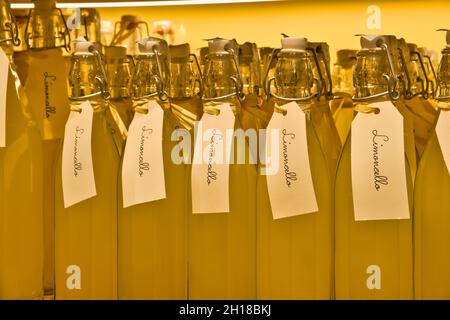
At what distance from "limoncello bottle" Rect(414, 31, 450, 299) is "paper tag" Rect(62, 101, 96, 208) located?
44 cm

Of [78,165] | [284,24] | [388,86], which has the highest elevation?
[284,24]

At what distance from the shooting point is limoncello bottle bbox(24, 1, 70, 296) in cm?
109

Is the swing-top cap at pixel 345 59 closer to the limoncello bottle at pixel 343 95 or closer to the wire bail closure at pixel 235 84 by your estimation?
the limoncello bottle at pixel 343 95

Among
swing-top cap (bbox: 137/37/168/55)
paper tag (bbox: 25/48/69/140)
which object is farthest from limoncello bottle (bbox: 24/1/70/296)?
swing-top cap (bbox: 137/37/168/55)

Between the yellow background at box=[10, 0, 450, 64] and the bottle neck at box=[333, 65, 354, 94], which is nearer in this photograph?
the bottle neck at box=[333, 65, 354, 94]

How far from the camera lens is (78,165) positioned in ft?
3.20

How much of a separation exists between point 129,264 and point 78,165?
15 centimetres

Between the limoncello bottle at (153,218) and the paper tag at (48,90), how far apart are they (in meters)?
0.19

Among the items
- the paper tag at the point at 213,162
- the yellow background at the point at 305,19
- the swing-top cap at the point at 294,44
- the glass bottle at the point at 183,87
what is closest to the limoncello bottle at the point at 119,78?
the glass bottle at the point at 183,87

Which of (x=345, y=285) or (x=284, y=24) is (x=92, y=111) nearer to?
(x=345, y=285)

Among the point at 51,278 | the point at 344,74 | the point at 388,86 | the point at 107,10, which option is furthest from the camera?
the point at 107,10

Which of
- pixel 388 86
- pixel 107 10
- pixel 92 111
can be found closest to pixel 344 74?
pixel 388 86

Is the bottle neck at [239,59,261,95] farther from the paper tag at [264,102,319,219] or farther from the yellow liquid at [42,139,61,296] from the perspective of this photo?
the yellow liquid at [42,139,61,296]

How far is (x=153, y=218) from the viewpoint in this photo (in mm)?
978
